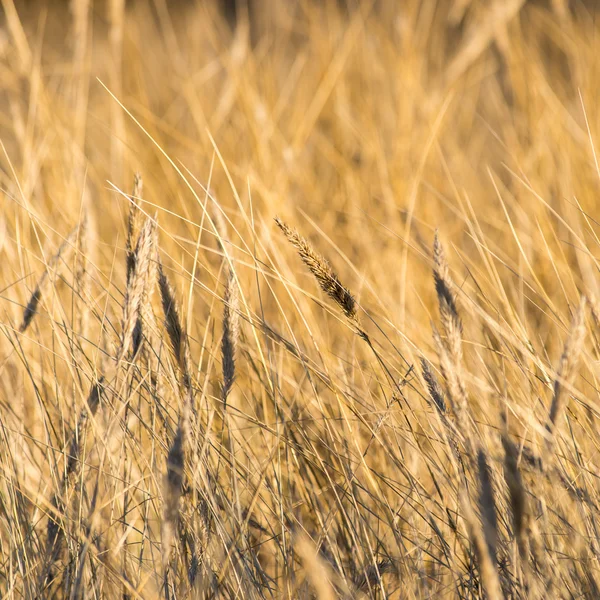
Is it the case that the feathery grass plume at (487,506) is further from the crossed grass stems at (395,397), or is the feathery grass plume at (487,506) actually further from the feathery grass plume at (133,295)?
the feathery grass plume at (133,295)

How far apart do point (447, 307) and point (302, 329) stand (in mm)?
543

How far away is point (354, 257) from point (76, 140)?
2.33ft

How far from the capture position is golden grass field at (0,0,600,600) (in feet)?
2.09

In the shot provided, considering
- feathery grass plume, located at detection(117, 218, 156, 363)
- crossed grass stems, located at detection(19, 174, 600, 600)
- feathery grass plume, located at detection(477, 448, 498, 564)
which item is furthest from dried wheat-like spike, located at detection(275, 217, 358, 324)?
feathery grass plume, located at detection(477, 448, 498, 564)

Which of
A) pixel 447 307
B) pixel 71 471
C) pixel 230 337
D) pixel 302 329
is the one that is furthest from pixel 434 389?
pixel 302 329

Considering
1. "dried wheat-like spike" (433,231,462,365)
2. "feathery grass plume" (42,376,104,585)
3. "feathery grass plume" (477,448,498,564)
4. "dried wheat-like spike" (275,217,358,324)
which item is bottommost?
"feathery grass plume" (42,376,104,585)

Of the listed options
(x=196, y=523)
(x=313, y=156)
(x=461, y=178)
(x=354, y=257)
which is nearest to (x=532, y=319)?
(x=354, y=257)

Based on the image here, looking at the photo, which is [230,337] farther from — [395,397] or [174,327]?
[395,397]

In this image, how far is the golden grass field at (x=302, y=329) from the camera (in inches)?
25.0

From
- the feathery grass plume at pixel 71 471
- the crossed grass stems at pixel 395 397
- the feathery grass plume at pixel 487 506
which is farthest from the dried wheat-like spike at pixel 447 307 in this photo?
the feathery grass plume at pixel 71 471

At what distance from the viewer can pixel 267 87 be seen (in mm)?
1879

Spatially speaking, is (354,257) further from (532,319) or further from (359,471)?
(359,471)

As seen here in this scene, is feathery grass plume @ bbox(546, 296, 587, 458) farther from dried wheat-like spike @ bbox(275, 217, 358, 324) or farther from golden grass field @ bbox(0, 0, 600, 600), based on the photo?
dried wheat-like spike @ bbox(275, 217, 358, 324)

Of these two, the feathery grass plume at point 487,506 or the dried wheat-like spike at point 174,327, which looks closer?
the feathery grass plume at point 487,506
